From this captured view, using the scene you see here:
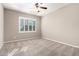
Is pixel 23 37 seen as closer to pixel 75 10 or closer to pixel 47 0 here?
pixel 75 10

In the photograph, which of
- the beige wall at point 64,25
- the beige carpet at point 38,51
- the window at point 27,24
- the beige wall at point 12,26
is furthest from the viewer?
the window at point 27,24

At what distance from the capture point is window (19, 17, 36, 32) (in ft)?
16.5

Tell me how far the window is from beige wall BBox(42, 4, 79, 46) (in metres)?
1.06

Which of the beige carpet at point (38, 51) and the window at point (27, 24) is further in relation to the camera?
the window at point (27, 24)

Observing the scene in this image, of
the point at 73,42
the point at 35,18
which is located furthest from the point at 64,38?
the point at 35,18

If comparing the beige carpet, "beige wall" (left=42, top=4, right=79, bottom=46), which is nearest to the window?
"beige wall" (left=42, top=4, right=79, bottom=46)

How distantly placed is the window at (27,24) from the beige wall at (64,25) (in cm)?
106

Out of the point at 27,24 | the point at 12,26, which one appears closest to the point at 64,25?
the point at 27,24

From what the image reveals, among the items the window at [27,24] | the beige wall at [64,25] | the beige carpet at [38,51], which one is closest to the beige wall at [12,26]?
the window at [27,24]

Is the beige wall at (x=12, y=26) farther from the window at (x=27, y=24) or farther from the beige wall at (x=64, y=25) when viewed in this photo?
the beige wall at (x=64, y=25)

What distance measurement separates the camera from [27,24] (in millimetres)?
5258

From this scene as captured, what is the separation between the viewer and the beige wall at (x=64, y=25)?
3.53 metres

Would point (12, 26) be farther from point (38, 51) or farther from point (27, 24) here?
point (38, 51)

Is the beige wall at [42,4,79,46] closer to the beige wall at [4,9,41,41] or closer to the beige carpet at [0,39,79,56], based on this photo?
the beige carpet at [0,39,79,56]
